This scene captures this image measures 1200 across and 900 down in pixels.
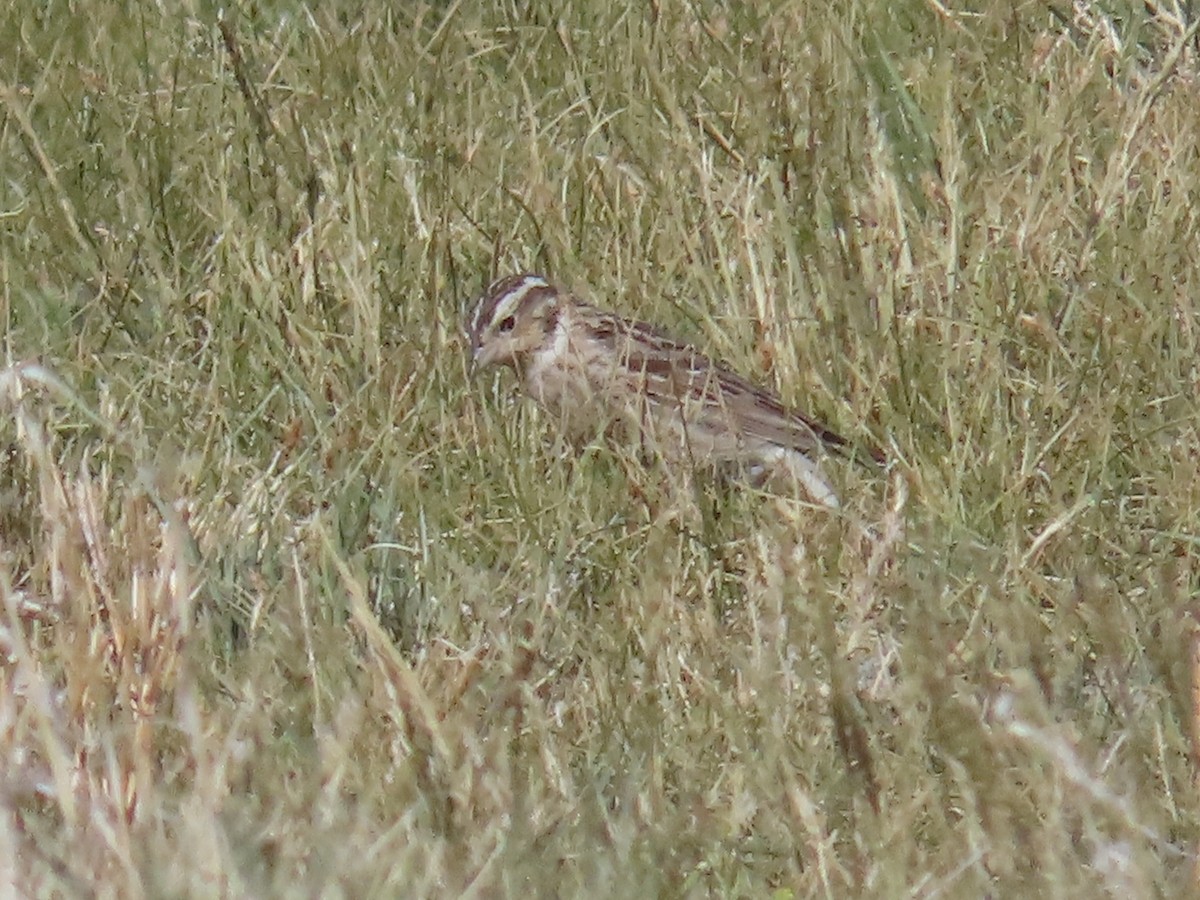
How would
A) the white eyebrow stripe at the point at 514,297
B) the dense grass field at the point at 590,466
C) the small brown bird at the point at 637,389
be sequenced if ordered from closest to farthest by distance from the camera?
the dense grass field at the point at 590,466, the small brown bird at the point at 637,389, the white eyebrow stripe at the point at 514,297

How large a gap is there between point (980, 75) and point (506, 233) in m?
1.46

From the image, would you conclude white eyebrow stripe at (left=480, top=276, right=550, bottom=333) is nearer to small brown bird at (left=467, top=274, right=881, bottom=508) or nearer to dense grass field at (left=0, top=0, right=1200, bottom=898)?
small brown bird at (left=467, top=274, right=881, bottom=508)

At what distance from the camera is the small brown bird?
5055 mm

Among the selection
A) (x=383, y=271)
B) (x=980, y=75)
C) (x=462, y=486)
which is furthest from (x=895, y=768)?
(x=980, y=75)

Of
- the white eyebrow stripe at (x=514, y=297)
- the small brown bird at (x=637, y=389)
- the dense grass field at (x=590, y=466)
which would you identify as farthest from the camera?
the white eyebrow stripe at (x=514, y=297)

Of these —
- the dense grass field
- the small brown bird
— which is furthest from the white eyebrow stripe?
the dense grass field

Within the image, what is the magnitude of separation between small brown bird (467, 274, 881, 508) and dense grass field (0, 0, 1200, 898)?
96mm

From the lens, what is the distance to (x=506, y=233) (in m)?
6.20

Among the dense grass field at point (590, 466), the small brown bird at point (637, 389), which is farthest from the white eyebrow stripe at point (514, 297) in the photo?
the dense grass field at point (590, 466)

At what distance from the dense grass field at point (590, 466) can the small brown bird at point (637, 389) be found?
10 cm

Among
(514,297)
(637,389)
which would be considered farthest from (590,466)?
(514,297)

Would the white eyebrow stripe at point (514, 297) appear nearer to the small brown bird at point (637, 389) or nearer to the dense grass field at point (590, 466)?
the small brown bird at point (637, 389)

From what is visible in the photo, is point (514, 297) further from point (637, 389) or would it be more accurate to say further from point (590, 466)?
point (590, 466)

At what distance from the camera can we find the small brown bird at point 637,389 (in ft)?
16.6
